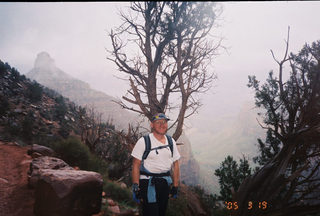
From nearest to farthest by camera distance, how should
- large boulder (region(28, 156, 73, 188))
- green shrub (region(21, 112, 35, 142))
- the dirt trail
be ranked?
the dirt trail
large boulder (region(28, 156, 73, 188))
green shrub (region(21, 112, 35, 142))

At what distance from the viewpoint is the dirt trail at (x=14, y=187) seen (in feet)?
13.7

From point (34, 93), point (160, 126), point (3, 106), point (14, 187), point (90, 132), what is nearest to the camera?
point (160, 126)

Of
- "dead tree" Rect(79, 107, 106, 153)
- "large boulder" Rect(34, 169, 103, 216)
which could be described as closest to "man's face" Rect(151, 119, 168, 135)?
"large boulder" Rect(34, 169, 103, 216)

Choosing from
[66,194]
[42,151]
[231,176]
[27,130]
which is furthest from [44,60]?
[66,194]

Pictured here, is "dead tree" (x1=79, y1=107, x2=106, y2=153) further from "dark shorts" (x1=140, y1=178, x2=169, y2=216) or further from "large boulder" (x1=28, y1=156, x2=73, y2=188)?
"dark shorts" (x1=140, y1=178, x2=169, y2=216)

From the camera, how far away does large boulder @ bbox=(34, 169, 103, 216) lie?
386 cm

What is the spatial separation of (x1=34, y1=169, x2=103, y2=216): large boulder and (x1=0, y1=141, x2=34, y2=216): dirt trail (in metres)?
0.51

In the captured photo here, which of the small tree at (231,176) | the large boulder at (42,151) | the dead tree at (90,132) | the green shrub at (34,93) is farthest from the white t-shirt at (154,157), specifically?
the green shrub at (34,93)

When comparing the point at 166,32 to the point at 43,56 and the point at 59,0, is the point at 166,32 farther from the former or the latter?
the point at 43,56

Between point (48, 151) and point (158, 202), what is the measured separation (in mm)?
6739

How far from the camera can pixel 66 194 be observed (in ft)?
12.8

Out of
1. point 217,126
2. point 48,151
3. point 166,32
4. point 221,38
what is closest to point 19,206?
point 48,151

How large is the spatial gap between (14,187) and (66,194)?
2.27 meters

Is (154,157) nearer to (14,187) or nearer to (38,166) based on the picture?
(38,166)
